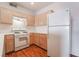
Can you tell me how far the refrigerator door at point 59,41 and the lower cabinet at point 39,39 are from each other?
6.3 inches

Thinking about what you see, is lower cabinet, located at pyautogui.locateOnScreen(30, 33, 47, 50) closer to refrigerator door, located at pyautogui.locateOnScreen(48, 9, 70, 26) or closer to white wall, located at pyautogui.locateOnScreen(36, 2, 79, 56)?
refrigerator door, located at pyautogui.locateOnScreen(48, 9, 70, 26)

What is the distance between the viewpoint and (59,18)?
1.32 m

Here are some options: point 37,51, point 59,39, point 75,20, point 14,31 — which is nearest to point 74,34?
point 75,20

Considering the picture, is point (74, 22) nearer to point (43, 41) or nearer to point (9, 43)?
point (43, 41)

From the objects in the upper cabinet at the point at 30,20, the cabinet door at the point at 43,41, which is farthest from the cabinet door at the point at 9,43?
the cabinet door at the point at 43,41

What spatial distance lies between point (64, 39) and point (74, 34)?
1.35ft

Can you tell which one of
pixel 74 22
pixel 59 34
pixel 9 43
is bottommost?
pixel 9 43

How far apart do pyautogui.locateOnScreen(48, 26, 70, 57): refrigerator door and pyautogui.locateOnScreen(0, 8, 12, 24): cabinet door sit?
795 millimetres

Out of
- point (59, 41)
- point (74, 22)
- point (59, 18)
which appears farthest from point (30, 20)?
point (74, 22)

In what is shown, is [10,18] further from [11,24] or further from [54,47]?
[54,47]

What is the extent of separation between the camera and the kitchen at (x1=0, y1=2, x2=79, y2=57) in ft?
4.33

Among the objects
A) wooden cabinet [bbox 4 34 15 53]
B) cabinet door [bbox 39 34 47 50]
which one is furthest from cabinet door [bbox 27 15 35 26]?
wooden cabinet [bbox 4 34 15 53]

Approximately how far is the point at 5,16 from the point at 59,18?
40.2 inches

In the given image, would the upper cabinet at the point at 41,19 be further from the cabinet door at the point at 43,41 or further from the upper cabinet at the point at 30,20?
the cabinet door at the point at 43,41
